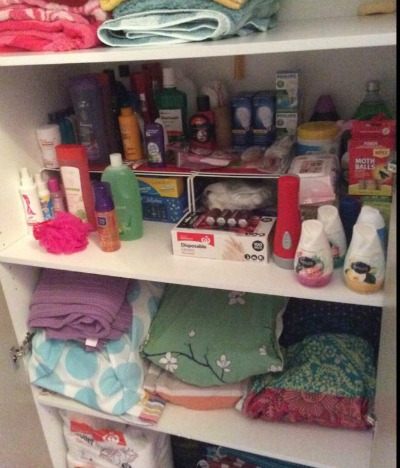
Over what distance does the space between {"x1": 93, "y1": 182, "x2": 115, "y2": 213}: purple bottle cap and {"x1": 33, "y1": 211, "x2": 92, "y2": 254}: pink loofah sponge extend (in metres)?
0.11

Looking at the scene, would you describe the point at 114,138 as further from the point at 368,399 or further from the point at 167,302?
the point at 368,399

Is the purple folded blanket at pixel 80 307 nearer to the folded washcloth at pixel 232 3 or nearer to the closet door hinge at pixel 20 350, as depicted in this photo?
the closet door hinge at pixel 20 350

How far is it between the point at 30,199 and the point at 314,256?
0.69m

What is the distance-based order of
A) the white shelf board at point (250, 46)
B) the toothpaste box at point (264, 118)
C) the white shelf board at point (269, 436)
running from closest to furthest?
the white shelf board at point (250, 46) → the white shelf board at point (269, 436) → the toothpaste box at point (264, 118)

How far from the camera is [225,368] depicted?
1125 millimetres

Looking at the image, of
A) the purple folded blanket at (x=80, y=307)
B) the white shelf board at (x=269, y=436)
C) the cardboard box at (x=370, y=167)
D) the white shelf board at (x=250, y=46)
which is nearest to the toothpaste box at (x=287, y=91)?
the white shelf board at (x=250, y=46)

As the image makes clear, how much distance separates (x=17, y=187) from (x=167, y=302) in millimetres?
482

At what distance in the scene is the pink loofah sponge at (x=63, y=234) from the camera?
107 centimetres

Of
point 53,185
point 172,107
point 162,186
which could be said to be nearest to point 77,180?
point 53,185

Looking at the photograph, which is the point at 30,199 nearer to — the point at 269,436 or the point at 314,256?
the point at 314,256

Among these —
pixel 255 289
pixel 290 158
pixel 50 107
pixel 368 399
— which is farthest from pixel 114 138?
pixel 368 399

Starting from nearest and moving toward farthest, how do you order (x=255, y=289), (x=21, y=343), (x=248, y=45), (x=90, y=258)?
(x=248, y=45) < (x=255, y=289) < (x=90, y=258) < (x=21, y=343)

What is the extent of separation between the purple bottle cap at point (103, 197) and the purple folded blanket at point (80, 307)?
0.24 metres

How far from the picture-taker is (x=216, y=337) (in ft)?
3.82
